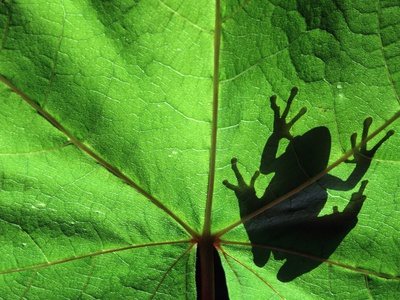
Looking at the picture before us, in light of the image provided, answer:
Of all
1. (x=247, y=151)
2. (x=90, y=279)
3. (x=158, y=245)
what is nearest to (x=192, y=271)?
(x=158, y=245)

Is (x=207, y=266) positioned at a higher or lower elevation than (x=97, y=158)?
lower

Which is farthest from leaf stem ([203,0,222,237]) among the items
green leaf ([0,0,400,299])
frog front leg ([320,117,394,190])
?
frog front leg ([320,117,394,190])

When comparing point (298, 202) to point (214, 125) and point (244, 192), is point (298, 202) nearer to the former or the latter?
point (244, 192)

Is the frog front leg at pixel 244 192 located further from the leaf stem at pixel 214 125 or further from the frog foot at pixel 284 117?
the frog foot at pixel 284 117

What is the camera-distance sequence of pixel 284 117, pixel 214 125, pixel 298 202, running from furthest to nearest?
pixel 298 202, pixel 214 125, pixel 284 117

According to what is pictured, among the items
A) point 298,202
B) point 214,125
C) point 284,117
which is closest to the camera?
point 284,117

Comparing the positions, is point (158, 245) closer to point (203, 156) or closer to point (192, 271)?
point (192, 271)

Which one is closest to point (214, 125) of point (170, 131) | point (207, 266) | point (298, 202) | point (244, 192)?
point (170, 131)

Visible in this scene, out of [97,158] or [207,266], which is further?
[207,266]

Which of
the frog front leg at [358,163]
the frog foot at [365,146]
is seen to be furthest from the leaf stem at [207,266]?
the frog foot at [365,146]
